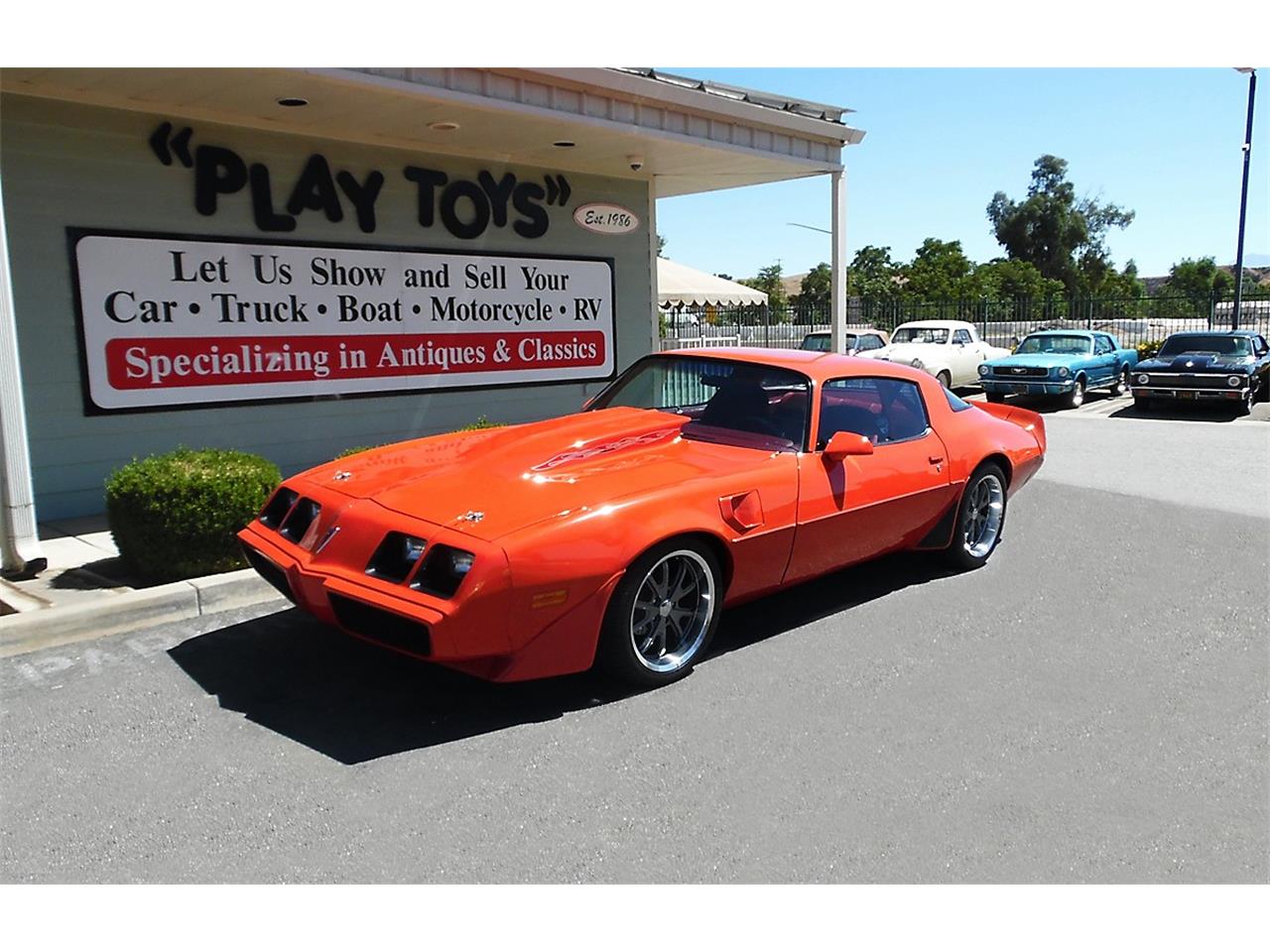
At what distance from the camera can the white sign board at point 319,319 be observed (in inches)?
301

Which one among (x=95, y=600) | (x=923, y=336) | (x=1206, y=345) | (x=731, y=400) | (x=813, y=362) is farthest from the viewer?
(x=923, y=336)

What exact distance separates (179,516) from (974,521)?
15.4 feet

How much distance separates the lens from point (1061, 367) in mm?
17297

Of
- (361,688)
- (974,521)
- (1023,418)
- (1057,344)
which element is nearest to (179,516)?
(361,688)

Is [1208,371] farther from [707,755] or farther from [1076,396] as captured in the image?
[707,755]

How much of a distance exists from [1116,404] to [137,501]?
17.1 metres

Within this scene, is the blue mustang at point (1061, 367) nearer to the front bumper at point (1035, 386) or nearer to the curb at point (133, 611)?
the front bumper at point (1035, 386)

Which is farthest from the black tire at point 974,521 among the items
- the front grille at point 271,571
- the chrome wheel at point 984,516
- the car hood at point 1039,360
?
the car hood at point 1039,360

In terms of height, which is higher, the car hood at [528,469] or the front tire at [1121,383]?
the car hood at [528,469]

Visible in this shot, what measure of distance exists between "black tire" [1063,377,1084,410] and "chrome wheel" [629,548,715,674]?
592 inches

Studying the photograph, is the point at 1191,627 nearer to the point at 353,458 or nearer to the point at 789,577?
the point at 789,577

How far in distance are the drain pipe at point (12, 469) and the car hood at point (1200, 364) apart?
16.1 m

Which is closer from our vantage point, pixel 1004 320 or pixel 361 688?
pixel 361 688

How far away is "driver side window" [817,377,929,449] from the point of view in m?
5.29
